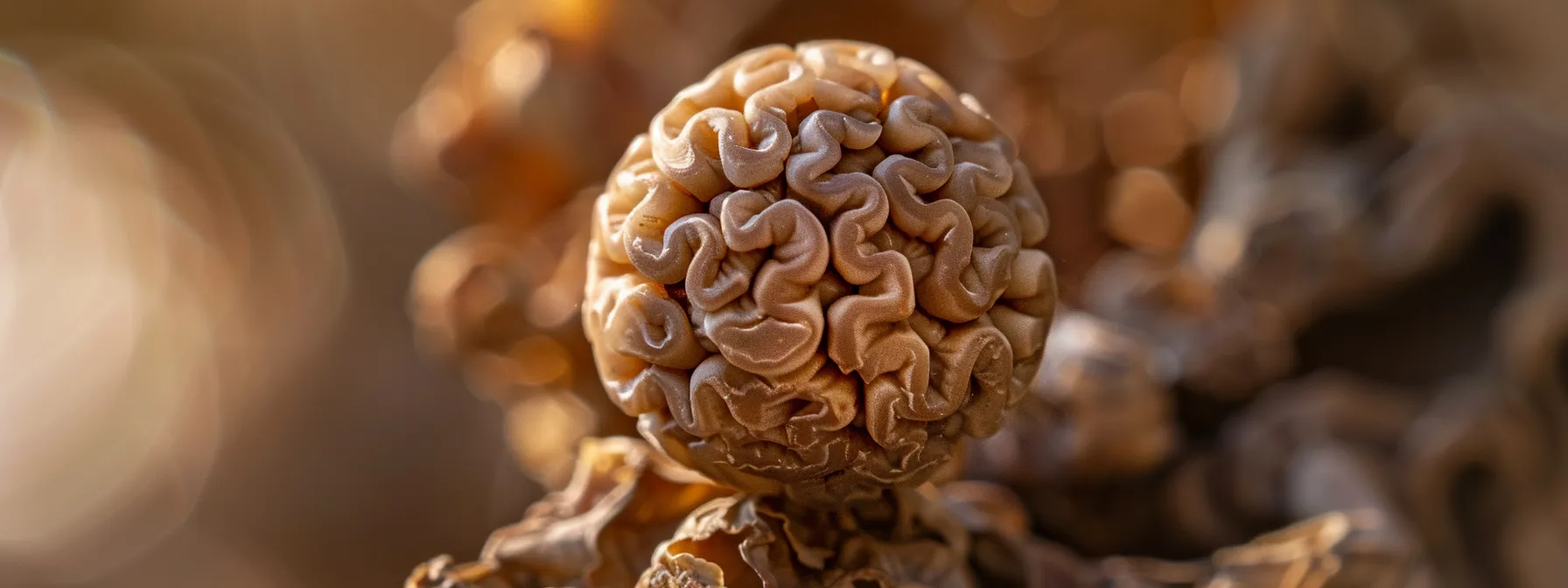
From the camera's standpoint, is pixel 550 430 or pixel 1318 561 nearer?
pixel 1318 561

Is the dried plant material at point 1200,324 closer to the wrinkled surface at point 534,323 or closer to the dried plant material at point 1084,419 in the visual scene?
the dried plant material at point 1084,419

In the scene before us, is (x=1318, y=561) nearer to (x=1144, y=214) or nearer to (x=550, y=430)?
(x=1144, y=214)

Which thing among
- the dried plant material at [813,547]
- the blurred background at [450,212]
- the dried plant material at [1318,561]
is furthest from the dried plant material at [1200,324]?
the dried plant material at [813,547]

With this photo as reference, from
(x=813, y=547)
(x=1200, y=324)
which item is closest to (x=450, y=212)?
(x=1200, y=324)

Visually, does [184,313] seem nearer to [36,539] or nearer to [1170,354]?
[36,539]

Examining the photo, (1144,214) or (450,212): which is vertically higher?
Result: (450,212)

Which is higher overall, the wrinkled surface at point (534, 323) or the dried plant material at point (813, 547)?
the wrinkled surface at point (534, 323)

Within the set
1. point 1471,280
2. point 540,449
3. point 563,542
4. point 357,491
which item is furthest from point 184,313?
point 1471,280
